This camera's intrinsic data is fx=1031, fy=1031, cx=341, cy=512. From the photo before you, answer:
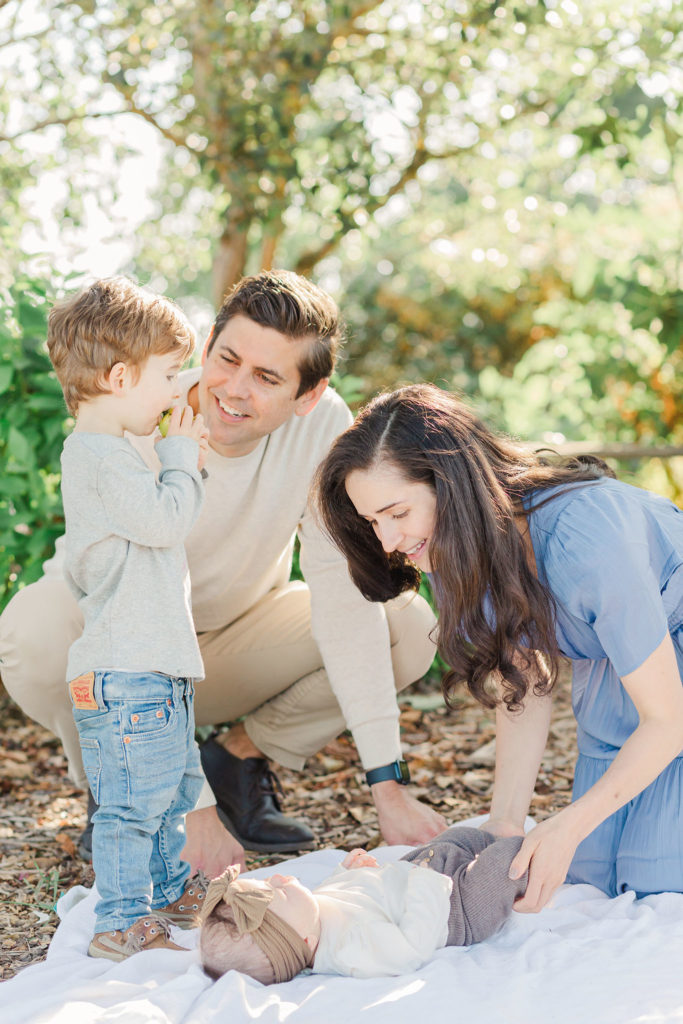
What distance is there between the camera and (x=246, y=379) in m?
2.82

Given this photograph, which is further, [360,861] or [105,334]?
[360,861]

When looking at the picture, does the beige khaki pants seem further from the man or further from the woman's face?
the woman's face

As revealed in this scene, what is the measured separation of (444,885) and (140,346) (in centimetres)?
132

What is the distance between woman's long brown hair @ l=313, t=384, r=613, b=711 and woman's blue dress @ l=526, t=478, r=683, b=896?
68 mm

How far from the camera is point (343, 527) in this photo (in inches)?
96.8

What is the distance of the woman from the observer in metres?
2.12

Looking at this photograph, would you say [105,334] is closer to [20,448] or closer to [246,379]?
[246,379]

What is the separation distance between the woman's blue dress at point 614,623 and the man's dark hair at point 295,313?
34.1 inches

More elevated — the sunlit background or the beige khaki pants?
the sunlit background

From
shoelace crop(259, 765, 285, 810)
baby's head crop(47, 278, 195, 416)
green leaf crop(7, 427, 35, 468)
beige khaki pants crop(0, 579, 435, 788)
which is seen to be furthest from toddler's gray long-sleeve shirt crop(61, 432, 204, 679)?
green leaf crop(7, 427, 35, 468)

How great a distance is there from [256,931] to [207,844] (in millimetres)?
655

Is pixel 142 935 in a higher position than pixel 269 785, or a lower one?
higher

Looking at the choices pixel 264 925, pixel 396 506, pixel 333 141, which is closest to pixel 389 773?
pixel 264 925

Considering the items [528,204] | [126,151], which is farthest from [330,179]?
[528,204]
